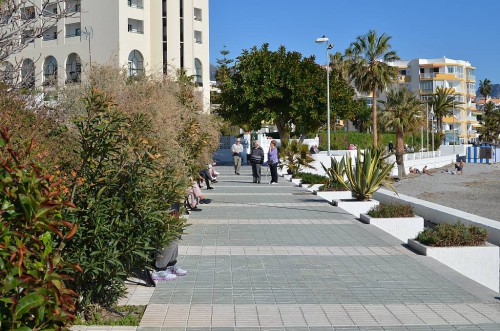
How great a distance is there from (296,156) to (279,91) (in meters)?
14.7

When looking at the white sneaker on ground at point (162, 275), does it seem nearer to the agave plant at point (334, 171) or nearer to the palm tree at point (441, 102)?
the agave plant at point (334, 171)

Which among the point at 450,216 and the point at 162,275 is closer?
the point at 162,275

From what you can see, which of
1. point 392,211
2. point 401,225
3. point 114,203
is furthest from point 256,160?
point 114,203

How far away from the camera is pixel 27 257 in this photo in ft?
11.5

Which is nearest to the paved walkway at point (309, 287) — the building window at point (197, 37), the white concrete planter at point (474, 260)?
the white concrete planter at point (474, 260)

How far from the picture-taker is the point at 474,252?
11.0 m

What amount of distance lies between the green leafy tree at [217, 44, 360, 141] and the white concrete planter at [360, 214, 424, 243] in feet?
99.8

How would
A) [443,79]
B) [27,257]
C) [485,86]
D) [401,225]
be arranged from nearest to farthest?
[27,257]
[401,225]
[443,79]
[485,86]

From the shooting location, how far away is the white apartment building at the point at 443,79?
11538 cm

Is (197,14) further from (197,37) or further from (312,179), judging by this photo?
(312,179)

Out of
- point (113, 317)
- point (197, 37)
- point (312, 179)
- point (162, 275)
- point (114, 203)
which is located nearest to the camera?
point (114, 203)

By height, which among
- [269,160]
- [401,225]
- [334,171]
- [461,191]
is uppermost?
[269,160]

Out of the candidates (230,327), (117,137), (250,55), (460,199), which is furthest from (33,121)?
(250,55)

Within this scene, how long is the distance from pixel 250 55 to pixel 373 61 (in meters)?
17.6
